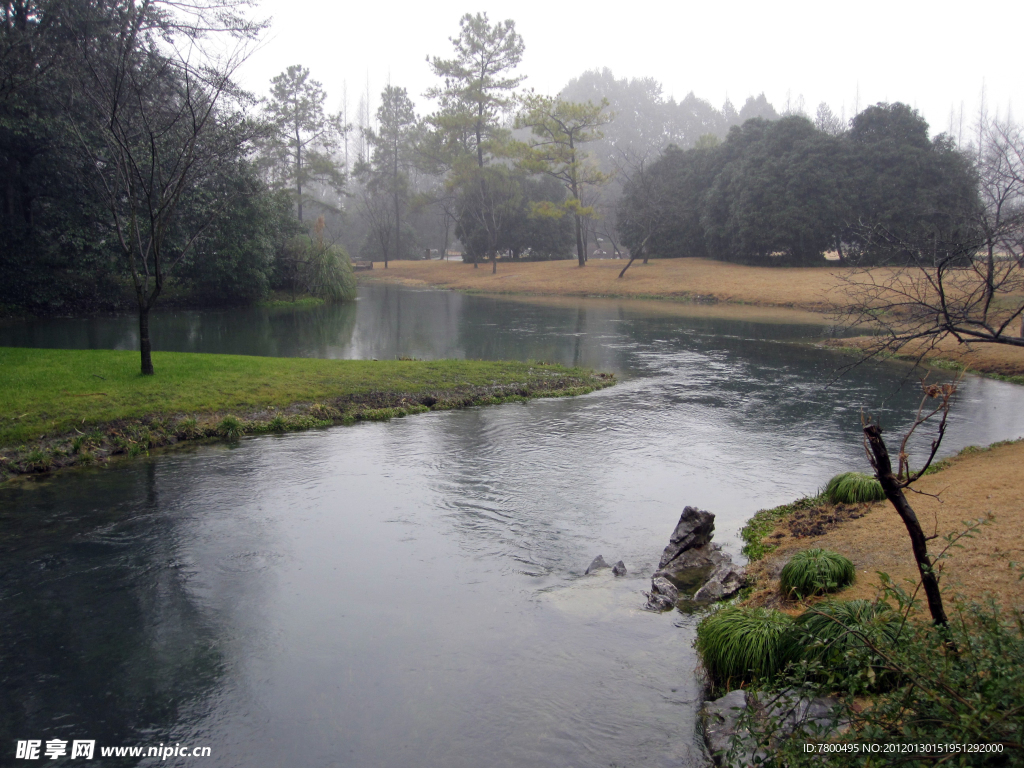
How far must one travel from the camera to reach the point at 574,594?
702 centimetres

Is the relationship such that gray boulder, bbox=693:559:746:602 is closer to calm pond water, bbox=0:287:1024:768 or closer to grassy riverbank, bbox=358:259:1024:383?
A: calm pond water, bbox=0:287:1024:768

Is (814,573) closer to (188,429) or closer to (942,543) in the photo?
(942,543)

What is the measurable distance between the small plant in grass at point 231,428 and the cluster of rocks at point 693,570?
839 centimetres

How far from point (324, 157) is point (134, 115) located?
142 feet

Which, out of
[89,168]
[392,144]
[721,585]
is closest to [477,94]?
[392,144]

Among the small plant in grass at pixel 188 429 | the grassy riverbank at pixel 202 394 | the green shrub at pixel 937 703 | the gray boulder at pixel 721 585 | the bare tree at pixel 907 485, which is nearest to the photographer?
the green shrub at pixel 937 703

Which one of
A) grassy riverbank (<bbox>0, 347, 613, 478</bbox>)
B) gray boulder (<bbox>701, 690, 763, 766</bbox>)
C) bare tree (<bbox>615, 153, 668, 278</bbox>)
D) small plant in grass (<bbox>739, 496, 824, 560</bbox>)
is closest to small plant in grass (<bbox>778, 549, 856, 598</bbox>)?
small plant in grass (<bbox>739, 496, 824, 560</bbox>)

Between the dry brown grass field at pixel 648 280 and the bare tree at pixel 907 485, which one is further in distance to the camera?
the dry brown grass field at pixel 648 280

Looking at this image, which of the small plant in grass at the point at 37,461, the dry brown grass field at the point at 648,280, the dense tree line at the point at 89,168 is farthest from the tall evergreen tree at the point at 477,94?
the small plant in grass at the point at 37,461

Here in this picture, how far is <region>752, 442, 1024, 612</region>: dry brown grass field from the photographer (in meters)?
5.94

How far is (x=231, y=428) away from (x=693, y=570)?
8.90 m

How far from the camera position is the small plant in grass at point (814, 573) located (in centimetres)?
623

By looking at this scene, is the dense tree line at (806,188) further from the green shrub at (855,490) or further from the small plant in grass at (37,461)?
the small plant in grass at (37,461)

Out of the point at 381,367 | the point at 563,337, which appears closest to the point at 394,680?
the point at 381,367
